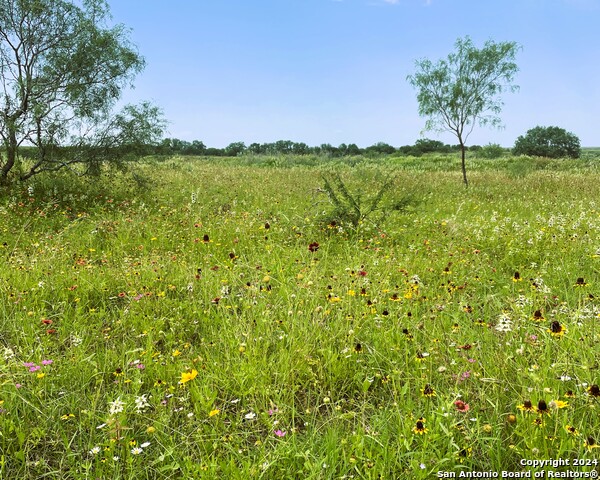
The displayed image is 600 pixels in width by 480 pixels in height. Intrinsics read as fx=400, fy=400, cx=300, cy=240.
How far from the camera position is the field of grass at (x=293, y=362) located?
82.5 inches

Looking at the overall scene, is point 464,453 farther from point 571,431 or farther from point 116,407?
point 116,407

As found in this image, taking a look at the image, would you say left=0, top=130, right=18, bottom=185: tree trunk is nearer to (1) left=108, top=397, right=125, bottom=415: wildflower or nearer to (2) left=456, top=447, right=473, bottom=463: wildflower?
(1) left=108, top=397, right=125, bottom=415: wildflower

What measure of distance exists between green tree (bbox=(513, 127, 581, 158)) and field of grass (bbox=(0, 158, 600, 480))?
6425cm

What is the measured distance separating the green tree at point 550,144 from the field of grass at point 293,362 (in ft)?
211

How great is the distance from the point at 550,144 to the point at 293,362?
71866mm

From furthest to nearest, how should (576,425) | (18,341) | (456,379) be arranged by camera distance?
(18,341) → (456,379) → (576,425)

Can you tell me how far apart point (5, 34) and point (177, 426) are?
1250 centimetres

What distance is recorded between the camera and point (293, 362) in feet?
9.58

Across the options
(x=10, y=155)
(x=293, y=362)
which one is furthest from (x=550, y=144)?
(x=293, y=362)

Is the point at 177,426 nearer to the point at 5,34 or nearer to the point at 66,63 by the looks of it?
the point at 66,63

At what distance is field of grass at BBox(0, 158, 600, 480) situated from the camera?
2.10m

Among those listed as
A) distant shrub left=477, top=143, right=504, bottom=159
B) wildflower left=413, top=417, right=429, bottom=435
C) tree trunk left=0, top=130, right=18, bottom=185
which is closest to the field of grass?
wildflower left=413, top=417, right=429, bottom=435

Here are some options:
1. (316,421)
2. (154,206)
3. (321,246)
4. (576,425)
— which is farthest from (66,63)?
(576,425)

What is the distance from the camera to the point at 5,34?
10500 millimetres
